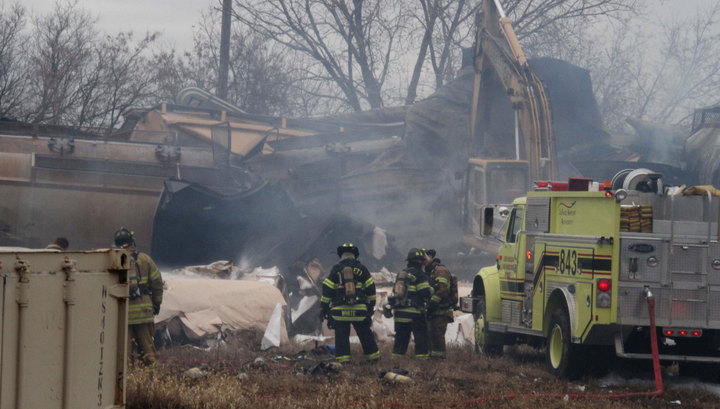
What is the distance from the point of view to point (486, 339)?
37.6 ft

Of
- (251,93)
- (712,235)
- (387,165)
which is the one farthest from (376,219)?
(251,93)

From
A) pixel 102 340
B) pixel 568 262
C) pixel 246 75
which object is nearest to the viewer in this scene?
pixel 102 340

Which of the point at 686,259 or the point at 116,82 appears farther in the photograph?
the point at 116,82

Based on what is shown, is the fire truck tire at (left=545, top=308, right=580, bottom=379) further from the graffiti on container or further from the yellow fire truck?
the graffiti on container

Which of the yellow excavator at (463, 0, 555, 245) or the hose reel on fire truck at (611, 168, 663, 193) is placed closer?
the hose reel on fire truck at (611, 168, 663, 193)

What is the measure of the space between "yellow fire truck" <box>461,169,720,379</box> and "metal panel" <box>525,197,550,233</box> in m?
0.26

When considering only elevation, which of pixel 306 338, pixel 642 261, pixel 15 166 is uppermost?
pixel 15 166

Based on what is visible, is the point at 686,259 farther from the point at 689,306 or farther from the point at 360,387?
the point at 360,387

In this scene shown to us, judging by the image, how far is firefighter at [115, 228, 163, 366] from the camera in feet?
31.5

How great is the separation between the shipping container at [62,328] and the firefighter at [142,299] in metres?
5.07

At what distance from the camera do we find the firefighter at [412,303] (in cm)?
1095

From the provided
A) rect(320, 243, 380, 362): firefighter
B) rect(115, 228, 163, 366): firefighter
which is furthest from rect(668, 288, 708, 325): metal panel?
rect(115, 228, 163, 366): firefighter

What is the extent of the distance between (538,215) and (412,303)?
1999 mm

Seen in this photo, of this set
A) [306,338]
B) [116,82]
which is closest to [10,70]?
[116,82]
